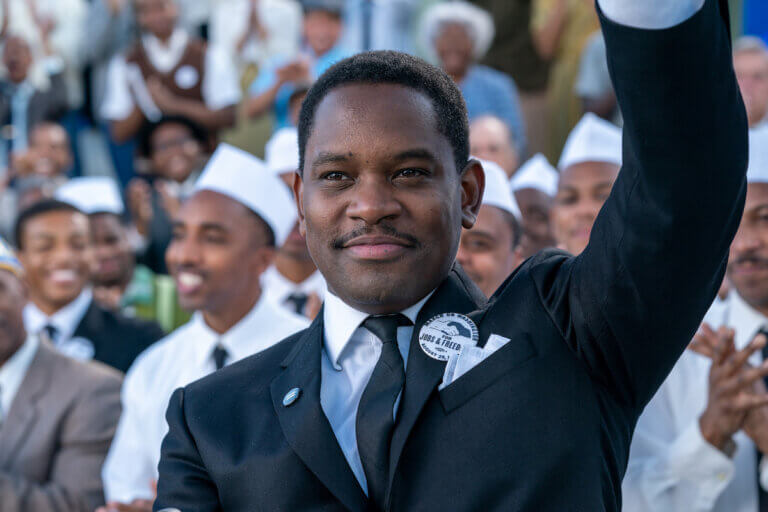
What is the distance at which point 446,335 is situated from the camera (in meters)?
1.82

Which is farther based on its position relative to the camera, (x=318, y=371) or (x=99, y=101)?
(x=99, y=101)

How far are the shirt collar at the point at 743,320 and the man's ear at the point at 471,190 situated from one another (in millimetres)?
1757

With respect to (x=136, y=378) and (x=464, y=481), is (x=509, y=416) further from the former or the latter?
(x=136, y=378)

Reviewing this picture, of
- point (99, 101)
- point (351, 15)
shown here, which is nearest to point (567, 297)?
point (351, 15)

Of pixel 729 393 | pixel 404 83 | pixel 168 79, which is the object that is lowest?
pixel 729 393

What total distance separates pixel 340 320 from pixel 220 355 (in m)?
2.20

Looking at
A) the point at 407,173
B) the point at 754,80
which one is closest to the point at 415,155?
the point at 407,173

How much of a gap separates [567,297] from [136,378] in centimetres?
283

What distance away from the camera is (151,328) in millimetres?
5309

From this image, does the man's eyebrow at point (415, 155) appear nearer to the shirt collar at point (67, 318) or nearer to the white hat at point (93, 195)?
the shirt collar at point (67, 318)

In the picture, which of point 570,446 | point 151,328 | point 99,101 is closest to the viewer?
point 570,446

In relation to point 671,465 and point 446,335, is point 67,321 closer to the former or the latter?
point 671,465

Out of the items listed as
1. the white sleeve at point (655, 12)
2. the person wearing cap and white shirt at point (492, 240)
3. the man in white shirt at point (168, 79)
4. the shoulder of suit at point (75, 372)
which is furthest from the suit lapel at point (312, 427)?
the man in white shirt at point (168, 79)

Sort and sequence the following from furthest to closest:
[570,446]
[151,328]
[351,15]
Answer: [351,15]
[151,328]
[570,446]
